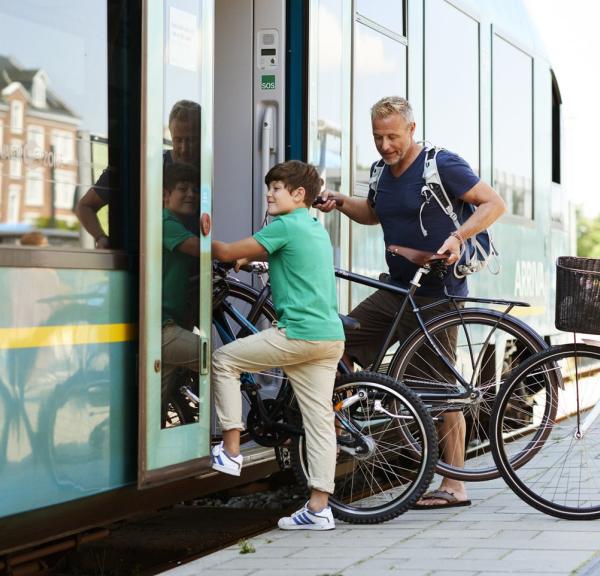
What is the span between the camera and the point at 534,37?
10391mm

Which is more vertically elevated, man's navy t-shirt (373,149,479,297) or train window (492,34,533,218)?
train window (492,34,533,218)

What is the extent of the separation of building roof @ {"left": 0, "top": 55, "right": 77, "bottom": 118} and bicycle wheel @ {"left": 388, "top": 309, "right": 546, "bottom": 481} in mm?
2291

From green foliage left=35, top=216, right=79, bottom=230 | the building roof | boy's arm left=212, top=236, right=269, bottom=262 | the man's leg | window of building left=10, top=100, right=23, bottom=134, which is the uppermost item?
the building roof

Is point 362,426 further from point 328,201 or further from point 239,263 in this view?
point 328,201

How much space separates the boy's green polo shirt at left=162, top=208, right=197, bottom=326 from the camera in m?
4.95

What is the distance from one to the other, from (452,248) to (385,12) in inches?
73.1

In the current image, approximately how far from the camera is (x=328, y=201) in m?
6.26

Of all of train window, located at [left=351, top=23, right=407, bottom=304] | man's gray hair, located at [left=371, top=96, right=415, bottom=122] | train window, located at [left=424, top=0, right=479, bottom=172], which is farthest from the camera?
train window, located at [left=424, top=0, right=479, bottom=172]

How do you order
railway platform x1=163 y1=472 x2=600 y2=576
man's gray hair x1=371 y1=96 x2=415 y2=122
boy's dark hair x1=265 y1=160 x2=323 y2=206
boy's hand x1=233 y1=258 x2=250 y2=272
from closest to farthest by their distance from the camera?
railway platform x1=163 y1=472 x2=600 y2=576 < boy's dark hair x1=265 y1=160 x2=323 y2=206 < boy's hand x1=233 y1=258 x2=250 y2=272 < man's gray hair x1=371 y1=96 x2=415 y2=122

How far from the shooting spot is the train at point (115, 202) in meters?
4.30

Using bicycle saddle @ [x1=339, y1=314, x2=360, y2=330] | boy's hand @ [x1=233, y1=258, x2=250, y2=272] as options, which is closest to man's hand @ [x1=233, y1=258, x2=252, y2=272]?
boy's hand @ [x1=233, y1=258, x2=250, y2=272]

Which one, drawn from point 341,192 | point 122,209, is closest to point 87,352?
point 122,209

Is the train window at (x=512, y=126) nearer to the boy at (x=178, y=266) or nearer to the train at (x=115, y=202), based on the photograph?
the train at (x=115, y=202)

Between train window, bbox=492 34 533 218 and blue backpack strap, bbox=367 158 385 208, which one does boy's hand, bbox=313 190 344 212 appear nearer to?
blue backpack strap, bbox=367 158 385 208
